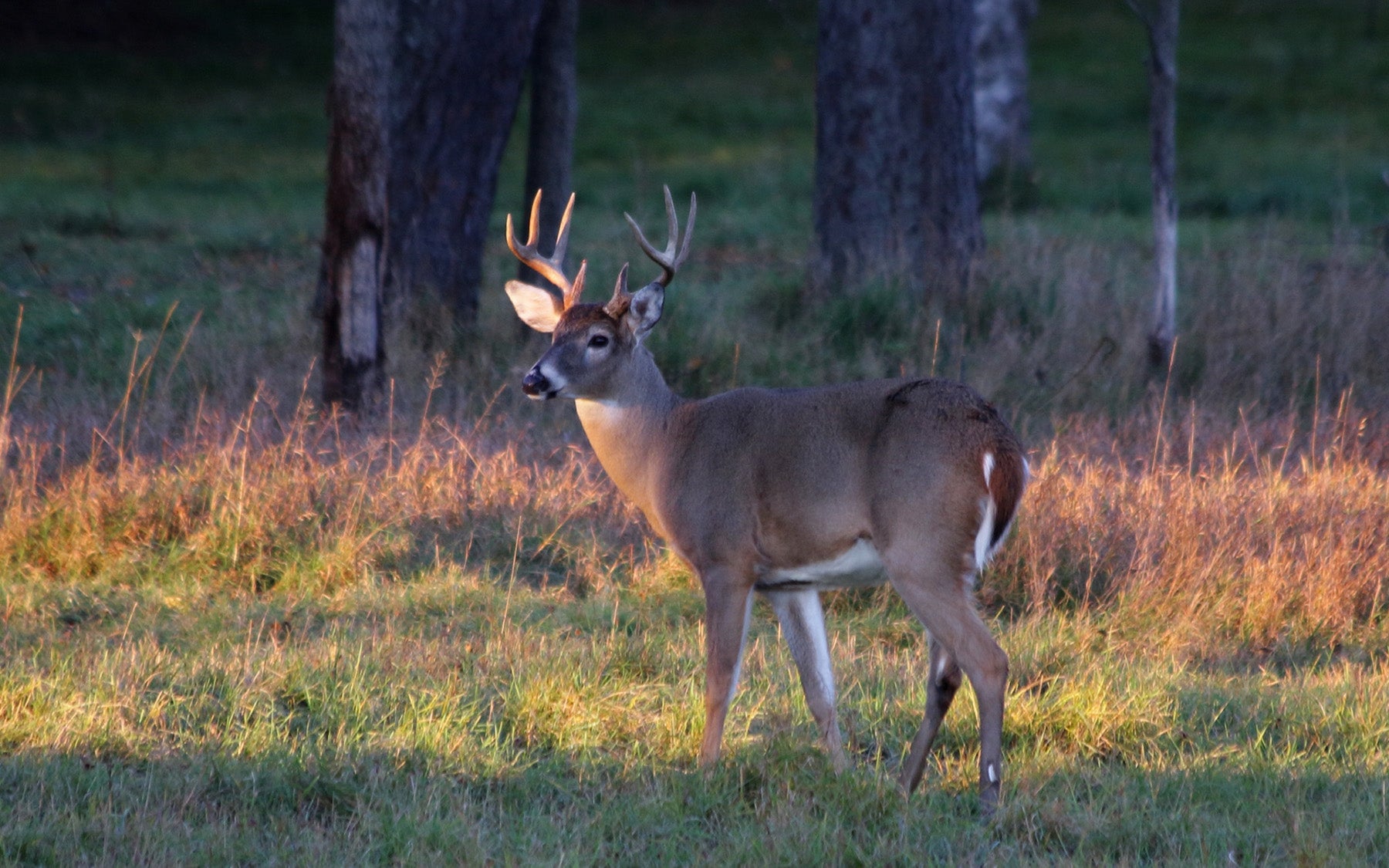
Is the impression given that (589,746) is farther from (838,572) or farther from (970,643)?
(970,643)

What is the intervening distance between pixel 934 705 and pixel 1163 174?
6.06 m

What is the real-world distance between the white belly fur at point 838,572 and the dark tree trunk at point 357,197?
159 inches

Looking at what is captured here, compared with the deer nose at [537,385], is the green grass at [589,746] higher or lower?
lower

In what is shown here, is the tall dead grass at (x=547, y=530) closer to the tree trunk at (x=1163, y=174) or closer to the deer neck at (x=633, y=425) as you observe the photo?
the deer neck at (x=633, y=425)

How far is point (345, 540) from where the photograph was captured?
676cm

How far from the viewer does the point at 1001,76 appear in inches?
857

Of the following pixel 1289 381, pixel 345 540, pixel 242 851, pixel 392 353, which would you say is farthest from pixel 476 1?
pixel 242 851

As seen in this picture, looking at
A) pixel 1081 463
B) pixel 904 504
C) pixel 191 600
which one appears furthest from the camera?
pixel 1081 463

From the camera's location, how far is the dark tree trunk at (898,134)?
11500 millimetres

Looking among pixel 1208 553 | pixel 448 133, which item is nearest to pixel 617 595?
pixel 1208 553

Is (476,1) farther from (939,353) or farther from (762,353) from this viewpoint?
(939,353)

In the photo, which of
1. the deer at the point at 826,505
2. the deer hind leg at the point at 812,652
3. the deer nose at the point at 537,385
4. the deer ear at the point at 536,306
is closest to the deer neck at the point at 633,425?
the deer at the point at 826,505

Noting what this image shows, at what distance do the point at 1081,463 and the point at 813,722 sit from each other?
9.11ft

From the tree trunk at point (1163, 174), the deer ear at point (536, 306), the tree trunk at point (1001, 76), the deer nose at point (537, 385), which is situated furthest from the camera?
the tree trunk at point (1001, 76)
